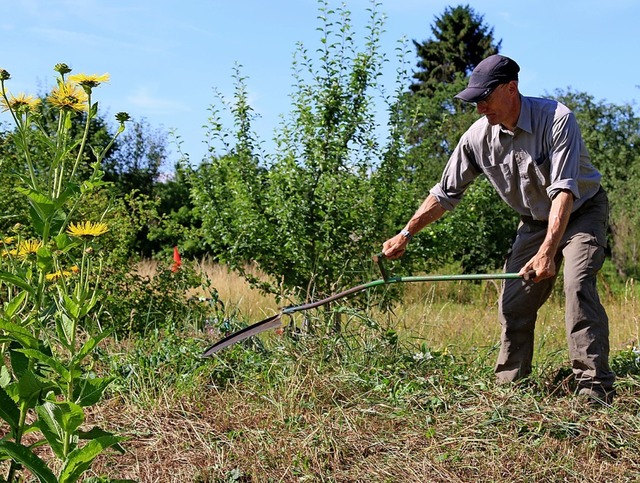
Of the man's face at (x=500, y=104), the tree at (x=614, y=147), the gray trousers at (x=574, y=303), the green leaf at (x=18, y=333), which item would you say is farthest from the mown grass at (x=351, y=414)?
the tree at (x=614, y=147)

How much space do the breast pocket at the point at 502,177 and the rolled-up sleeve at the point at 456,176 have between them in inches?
4.9

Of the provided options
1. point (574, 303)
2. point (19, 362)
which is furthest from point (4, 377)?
point (574, 303)

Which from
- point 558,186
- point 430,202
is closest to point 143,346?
point 430,202

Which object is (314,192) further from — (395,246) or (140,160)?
(140,160)

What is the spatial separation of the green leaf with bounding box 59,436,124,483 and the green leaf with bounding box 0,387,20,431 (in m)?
0.22

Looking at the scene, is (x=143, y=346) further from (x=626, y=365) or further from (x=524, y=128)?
(x=626, y=365)

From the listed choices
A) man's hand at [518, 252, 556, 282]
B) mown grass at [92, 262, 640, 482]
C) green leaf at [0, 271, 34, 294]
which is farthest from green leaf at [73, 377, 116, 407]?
man's hand at [518, 252, 556, 282]

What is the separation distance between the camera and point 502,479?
10.8ft

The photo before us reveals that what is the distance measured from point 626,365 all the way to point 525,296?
0.86 m

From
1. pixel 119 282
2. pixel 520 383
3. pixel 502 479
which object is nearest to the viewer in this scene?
pixel 502 479

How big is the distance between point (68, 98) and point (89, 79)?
0.48ft

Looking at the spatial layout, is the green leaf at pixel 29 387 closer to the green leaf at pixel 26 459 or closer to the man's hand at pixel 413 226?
the green leaf at pixel 26 459

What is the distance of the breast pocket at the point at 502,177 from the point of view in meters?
4.30

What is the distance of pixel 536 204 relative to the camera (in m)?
4.30
